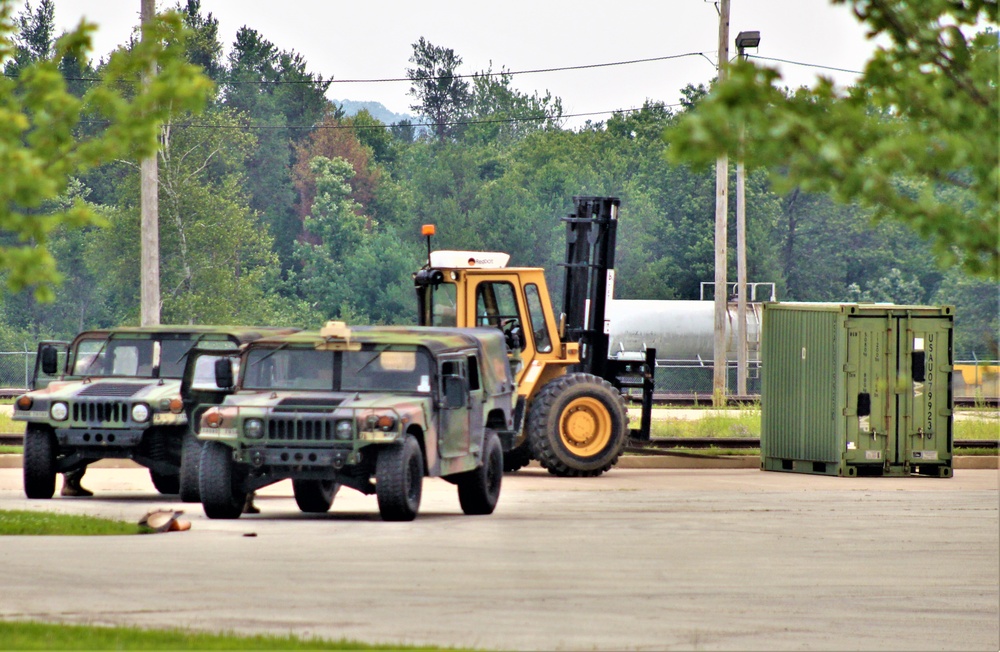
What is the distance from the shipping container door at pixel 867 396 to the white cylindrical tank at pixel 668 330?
79.4 feet

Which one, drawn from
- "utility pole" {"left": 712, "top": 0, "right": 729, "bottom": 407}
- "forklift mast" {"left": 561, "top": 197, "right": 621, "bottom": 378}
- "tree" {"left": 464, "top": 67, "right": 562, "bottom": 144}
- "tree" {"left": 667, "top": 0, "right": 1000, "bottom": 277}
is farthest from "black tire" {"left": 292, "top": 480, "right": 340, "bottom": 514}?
"tree" {"left": 464, "top": 67, "right": 562, "bottom": 144}

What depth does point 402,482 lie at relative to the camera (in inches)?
531

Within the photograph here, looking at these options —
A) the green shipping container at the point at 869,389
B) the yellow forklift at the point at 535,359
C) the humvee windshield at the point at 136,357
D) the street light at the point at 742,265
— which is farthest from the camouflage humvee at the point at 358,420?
the street light at the point at 742,265

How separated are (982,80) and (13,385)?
5291 centimetres

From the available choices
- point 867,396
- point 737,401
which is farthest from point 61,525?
point 737,401

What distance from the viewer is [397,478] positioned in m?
13.5

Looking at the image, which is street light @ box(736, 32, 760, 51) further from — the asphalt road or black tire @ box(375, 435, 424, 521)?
black tire @ box(375, 435, 424, 521)

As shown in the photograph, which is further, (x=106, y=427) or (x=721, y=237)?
(x=721, y=237)

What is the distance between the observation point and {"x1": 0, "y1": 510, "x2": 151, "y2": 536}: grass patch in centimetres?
1295

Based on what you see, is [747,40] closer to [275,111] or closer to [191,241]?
[191,241]

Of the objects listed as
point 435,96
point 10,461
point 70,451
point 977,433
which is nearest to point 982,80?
point 70,451

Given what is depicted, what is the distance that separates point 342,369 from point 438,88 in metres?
90.8

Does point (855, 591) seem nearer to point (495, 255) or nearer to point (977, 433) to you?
point (495, 255)

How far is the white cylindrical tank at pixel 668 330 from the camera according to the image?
44062 millimetres
